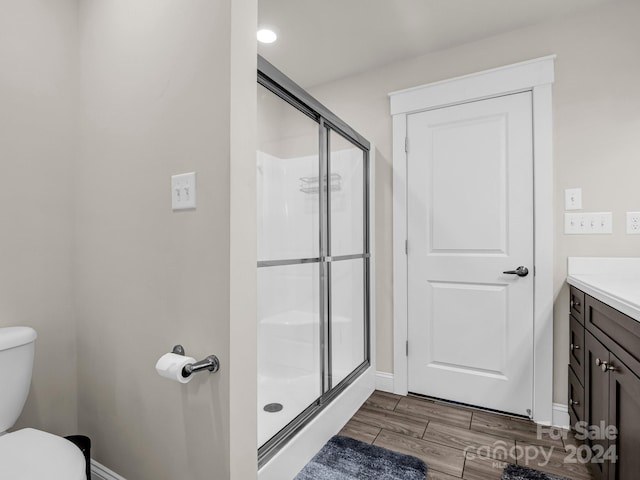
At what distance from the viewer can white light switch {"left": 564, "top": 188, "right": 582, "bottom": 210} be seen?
1.98 metres

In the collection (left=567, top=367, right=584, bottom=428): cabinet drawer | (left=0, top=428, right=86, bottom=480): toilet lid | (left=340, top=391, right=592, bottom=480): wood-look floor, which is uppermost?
(left=0, top=428, right=86, bottom=480): toilet lid

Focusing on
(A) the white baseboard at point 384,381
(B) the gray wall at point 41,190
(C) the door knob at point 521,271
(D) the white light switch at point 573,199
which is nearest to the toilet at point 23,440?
(B) the gray wall at point 41,190

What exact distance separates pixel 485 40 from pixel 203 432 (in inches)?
105

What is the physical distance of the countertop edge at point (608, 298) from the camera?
1018 mm

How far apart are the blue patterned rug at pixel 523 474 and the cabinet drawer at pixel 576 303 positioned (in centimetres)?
73

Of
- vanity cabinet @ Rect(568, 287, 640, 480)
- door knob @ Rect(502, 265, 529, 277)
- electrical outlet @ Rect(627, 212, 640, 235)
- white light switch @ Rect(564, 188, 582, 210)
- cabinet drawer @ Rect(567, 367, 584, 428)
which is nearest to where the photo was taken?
vanity cabinet @ Rect(568, 287, 640, 480)

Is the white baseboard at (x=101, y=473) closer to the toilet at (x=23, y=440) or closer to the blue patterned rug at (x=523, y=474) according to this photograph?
the toilet at (x=23, y=440)

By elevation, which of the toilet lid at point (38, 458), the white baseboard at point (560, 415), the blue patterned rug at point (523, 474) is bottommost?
the blue patterned rug at point (523, 474)

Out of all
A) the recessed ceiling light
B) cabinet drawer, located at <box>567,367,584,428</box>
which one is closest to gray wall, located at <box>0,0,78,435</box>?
the recessed ceiling light

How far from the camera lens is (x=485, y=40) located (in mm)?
2234

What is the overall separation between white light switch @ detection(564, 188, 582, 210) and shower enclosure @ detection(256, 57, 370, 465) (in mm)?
1248

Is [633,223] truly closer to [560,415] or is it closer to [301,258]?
[560,415]

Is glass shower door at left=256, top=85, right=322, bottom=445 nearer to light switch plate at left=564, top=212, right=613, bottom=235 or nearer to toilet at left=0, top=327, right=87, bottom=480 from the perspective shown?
toilet at left=0, top=327, right=87, bottom=480

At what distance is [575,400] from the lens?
1.80 m
